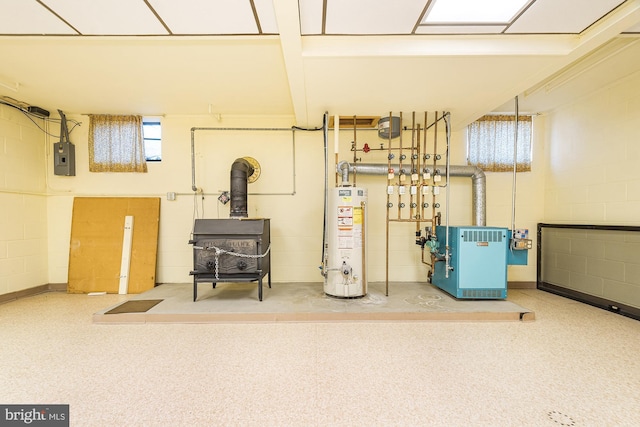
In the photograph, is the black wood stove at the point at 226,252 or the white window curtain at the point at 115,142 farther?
the white window curtain at the point at 115,142

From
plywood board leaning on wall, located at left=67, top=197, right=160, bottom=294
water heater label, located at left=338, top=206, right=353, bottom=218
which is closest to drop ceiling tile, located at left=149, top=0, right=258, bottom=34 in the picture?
water heater label, located at left=338, top=206, right=353, bottom=218

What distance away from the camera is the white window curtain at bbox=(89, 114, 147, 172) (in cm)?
402

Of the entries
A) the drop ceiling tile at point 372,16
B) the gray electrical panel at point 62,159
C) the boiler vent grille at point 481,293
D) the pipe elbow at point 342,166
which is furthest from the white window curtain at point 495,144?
the gray electrical panel at point 62,159

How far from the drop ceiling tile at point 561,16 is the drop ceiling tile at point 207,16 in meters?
2.06

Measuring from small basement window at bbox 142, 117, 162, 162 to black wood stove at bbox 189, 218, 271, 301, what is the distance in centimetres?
181

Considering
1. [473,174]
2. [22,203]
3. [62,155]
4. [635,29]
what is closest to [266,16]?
[635,29]

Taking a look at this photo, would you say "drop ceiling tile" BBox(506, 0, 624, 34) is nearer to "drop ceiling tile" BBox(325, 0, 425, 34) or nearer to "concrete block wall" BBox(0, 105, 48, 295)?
"drop ceiling tile" BBox(325, 0, 425, 34)

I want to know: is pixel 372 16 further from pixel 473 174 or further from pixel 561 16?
pixel 473 174

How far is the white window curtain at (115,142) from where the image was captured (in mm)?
4016

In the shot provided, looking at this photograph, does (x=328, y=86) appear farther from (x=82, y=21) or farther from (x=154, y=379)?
(x=154, y=379)

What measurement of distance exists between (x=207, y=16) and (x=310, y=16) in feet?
2.54

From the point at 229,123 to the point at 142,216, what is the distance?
A: 191 cm

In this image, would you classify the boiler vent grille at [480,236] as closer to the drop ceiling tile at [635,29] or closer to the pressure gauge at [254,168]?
the drop ceiling tile at [635,29]

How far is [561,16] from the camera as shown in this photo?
6.48 feet
